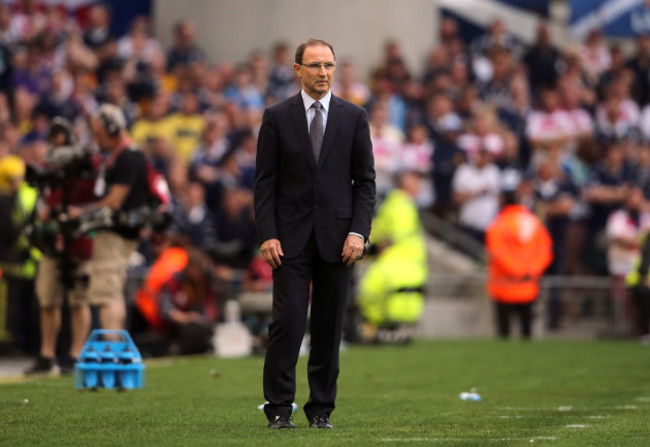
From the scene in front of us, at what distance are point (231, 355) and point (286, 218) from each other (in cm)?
916

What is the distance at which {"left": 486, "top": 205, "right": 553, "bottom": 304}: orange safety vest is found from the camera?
68.5 feet

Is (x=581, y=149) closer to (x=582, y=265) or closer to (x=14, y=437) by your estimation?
(x=582, y=265)

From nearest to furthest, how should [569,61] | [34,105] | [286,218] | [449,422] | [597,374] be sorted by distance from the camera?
[286,218] < [449,422] < [597,374] < [34,105] < [569,61]

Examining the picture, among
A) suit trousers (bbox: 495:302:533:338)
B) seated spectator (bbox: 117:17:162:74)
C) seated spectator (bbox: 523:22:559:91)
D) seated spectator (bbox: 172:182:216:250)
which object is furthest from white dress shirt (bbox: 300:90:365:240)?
seated spectator (bbox: 523:22:559:91)

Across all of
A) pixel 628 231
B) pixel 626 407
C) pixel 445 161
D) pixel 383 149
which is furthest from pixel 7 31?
pixel 626 407

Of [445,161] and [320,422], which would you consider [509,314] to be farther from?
[320,422]

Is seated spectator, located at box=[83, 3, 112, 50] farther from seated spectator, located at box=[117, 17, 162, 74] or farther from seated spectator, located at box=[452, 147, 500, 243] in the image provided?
seated spectator, located at box=[452, 147, 500, 243]

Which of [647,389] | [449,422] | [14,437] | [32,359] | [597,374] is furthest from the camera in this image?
[32,359]

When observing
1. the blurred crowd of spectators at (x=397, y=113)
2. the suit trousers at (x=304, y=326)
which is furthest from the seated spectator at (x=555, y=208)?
the suit trousers at (x=304, y=326)

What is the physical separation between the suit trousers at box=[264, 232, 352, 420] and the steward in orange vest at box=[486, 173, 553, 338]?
41.5ft

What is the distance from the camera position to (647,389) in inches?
475

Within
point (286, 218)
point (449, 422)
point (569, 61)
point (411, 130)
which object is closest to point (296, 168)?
point (286, 218)

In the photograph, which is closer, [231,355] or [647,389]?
[647,389]

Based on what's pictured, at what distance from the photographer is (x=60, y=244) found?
1298 centimetres
